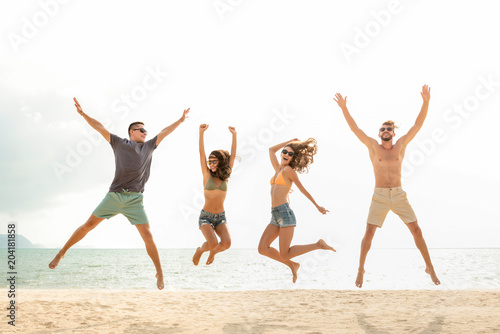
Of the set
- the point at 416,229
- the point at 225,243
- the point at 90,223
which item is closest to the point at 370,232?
the point at 416,229

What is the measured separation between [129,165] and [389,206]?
487cm

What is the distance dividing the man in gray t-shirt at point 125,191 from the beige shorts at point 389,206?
4.17 m

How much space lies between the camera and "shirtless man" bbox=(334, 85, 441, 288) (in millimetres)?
8367

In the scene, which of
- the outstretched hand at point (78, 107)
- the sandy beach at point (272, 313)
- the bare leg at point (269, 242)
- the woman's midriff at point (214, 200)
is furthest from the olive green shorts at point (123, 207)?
the sandy beach at point (272, 313)

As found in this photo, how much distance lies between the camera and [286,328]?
10.1 meters

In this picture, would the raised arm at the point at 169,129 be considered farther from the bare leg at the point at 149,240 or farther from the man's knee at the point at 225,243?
the man's knee at the point at 225,243

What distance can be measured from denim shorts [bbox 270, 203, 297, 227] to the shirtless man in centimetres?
141

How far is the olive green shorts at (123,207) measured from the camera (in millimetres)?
8125

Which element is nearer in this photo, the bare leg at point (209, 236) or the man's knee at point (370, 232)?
the man's knee at point (370, 232)

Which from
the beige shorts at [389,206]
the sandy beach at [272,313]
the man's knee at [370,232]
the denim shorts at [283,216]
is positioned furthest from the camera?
the sandy beach at [272,313]

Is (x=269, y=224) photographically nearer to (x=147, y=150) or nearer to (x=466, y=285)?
(x=147, y=150)

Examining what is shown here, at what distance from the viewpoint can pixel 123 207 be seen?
8.15 metres

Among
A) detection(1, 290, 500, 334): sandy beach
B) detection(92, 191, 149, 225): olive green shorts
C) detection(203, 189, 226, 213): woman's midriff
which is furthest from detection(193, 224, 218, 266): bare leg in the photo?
detection(1, 290, 500, 334): sandy beach

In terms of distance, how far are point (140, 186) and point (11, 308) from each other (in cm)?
619
